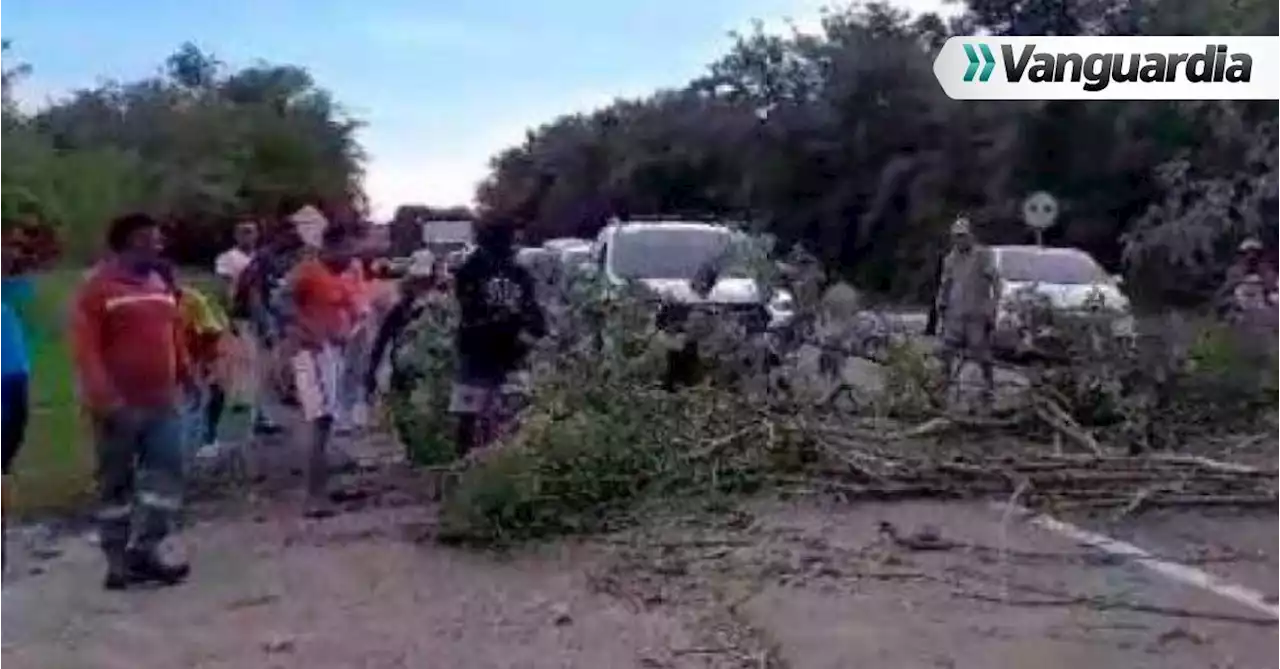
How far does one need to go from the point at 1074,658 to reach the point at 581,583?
2.50 meters

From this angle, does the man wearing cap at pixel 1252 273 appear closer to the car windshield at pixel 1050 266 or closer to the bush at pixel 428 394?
the car windshield at pixel 1050 266

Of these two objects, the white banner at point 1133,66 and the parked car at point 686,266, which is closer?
the parked car at point 686,266

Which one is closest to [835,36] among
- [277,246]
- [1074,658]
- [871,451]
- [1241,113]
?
[1241,113]

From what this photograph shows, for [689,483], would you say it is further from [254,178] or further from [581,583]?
[254,178]

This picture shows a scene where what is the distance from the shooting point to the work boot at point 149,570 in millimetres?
9656

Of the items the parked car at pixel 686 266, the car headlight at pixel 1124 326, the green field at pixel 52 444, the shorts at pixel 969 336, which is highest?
the parked car at pixel 686 266

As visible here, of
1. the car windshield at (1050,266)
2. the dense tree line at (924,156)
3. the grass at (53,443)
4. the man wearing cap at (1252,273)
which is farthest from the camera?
the dense tree line at (924,156)

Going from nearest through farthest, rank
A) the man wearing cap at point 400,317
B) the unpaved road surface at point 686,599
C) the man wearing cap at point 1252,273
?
the unpaved road surface at point 686,599 → the man wearing cap at point 400,317 → the man wearing cap at point 1252,273

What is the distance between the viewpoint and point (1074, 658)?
7617 millimetres

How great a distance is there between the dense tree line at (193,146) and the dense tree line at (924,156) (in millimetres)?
10036

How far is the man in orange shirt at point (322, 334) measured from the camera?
12.6 meters

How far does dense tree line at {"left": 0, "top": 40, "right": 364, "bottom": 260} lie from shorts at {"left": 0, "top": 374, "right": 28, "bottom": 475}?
48.7 metres

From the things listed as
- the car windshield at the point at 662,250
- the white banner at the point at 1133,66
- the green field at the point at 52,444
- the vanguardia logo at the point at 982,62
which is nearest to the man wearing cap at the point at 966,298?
the car windshield at the point at 662,250

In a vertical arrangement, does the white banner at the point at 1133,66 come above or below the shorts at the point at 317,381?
above
